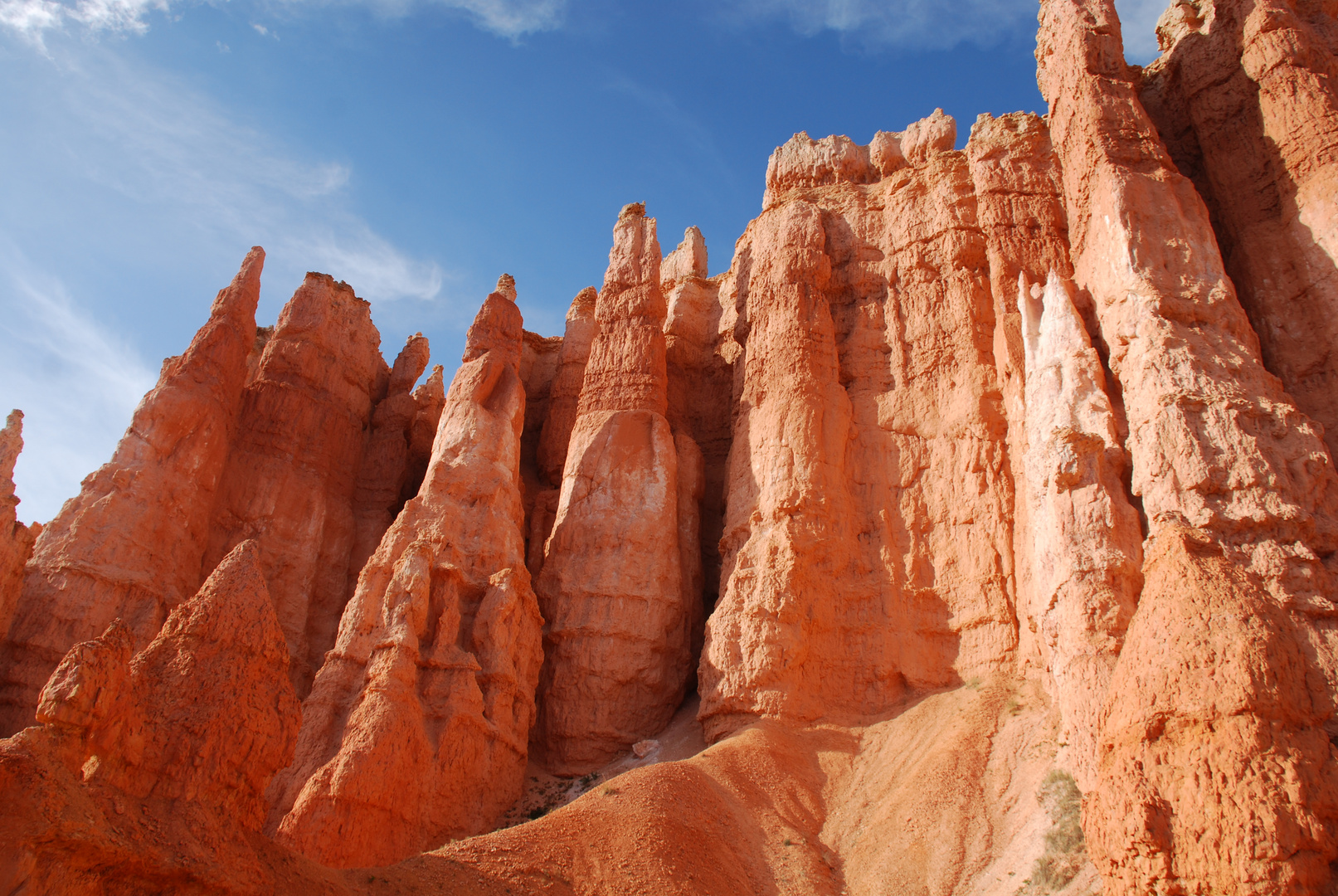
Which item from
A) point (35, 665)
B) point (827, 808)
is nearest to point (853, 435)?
point (827, 808)

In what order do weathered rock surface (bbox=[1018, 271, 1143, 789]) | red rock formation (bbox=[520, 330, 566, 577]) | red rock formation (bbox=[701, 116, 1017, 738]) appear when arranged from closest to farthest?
weathered rock surface (bbox=[1018, 271, 1143, 789]) < red rock formation (bbox=[701, 116, 1017, 738]) < red rock formation (bbox=[520, 330, 566, 577])

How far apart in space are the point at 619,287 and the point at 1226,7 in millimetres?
18206

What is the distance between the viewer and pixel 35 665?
2198 centimetres

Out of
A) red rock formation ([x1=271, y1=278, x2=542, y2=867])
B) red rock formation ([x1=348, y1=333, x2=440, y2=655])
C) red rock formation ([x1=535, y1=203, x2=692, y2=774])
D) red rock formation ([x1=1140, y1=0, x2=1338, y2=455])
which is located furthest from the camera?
red rock formation ([x1=348, y1=333, x2=440, y2=655])

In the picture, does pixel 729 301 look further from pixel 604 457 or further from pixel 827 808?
pixel 827 808

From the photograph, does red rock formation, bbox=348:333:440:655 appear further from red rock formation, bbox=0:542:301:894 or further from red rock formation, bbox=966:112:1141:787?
red rock formation, bbox=966:112:1141:787

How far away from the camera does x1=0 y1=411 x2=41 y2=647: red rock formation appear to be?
21859 mm

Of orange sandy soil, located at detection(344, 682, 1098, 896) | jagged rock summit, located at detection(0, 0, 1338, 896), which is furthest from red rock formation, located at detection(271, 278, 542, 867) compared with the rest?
orange sandy soil, located at detection(344, 682, 1098, 896)

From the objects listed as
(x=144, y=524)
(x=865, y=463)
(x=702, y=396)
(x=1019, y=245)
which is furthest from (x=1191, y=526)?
(x=144, y=524)

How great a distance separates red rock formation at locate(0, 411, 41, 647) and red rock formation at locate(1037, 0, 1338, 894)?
23.1m

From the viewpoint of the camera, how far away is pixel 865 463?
2502cm

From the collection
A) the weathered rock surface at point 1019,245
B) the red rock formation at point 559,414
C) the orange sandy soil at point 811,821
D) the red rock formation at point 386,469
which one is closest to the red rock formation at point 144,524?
the red rock formation at point 386,469

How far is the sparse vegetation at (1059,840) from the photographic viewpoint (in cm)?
1395

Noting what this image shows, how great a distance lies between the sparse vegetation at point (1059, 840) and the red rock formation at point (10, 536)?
22.3m
